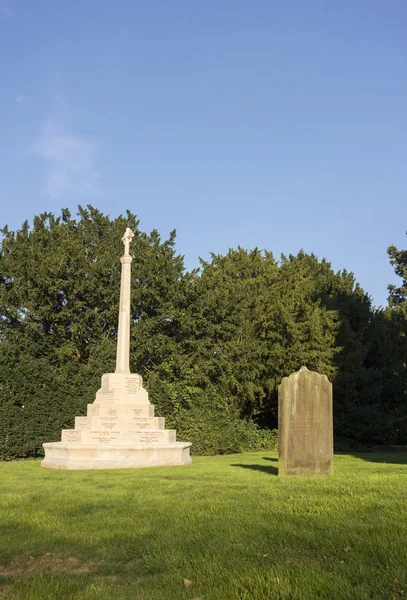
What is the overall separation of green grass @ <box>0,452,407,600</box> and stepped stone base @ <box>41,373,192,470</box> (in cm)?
699

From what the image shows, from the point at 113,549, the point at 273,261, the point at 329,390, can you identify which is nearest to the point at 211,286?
the point at 273,261

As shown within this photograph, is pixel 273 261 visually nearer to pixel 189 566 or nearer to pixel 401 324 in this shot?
pixel 401 324

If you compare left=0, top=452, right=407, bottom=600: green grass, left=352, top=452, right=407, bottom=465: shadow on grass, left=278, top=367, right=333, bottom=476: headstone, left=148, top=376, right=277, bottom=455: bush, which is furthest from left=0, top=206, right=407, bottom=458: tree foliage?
left=0, top=452, right=407, bottom=600: green grass

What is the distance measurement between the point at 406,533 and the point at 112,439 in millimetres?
12783

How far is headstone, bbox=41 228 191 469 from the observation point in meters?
15.4

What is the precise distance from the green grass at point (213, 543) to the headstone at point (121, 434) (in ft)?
22.9

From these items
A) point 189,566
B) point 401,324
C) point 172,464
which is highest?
point 401,324

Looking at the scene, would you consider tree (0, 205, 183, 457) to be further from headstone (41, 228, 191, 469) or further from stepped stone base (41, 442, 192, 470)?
stepped stone base (41, 442, 192, 470)

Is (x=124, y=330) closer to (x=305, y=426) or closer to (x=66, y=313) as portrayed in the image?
(x=66, y=313)

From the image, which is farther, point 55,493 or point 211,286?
point 211,286

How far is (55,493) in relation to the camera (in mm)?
8930

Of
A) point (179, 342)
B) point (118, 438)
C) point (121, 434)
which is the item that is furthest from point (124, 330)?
point (179, 342)

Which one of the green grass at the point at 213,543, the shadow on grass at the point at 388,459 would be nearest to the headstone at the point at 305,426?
the green grass at the point at 213,543

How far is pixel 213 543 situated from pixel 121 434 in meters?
12.1
